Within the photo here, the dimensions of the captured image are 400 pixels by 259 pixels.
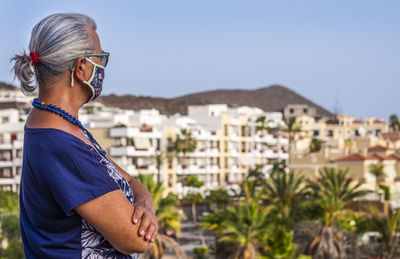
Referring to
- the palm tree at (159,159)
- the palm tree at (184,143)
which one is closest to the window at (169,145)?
the palm tree at (184,143)

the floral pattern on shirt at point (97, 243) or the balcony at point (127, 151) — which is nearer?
the floral pattern on shirt at point (97, 243)

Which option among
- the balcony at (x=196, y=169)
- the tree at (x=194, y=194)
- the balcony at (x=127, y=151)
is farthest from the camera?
the balcony at (x=196, y=169)

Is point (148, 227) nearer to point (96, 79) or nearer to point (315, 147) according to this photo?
point (96, 79)

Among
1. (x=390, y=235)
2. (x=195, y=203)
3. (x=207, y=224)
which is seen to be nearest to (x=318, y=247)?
(x=390, y=235)

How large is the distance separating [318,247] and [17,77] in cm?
3461

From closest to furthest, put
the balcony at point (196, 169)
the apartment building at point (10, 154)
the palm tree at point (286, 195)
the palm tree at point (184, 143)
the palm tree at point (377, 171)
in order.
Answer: the palm tree at point (286, 195), the apartment building at point (10, 154), the palm tree at point (184, 143), the balcony at point (196, 169), the palm tree at point (377, 171)

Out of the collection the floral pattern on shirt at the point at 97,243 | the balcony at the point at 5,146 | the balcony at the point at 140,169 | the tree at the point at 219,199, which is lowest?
the tree at the point at 219,199

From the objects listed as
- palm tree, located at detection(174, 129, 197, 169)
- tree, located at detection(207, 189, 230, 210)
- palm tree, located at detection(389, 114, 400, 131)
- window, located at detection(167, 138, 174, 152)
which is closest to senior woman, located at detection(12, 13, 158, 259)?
tree, located at detection(207, 189, 230, 210)

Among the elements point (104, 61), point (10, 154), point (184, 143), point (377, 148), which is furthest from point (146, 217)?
point (377, 148)

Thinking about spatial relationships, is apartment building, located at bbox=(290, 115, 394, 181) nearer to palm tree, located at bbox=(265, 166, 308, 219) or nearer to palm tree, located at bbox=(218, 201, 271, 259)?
palm tree, located at bbox=(265, 166, 308, 219)

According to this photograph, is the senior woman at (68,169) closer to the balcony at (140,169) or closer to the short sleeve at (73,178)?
the short sleeve at (73,178)

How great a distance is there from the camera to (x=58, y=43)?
1938 mm

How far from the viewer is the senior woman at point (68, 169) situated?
1782 millimetres

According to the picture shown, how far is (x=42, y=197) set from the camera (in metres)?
1.85
